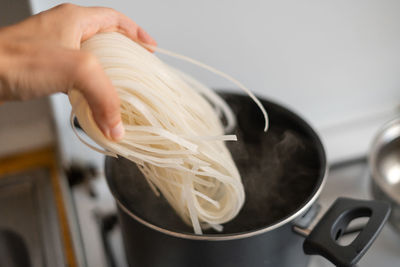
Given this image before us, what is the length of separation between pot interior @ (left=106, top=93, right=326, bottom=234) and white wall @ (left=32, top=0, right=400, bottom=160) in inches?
5.6

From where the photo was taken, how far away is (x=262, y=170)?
884 mm

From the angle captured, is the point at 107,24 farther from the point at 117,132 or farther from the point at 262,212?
the point at 262,212

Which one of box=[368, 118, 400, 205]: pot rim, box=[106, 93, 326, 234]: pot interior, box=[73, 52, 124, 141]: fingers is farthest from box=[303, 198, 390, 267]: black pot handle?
box=[73, 52, 124, 141]: fingers

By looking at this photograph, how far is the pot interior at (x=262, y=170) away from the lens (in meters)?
0.79

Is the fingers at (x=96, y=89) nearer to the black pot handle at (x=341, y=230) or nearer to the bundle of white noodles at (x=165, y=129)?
Result: the bundle of white noodles at (x=165, y=129)

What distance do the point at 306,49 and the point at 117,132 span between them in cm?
58

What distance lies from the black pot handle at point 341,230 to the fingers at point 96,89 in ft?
1.09

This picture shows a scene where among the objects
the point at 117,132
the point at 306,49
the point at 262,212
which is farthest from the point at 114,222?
the point at 306,49

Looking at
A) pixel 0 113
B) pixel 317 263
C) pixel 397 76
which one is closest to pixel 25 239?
pixel 0 113

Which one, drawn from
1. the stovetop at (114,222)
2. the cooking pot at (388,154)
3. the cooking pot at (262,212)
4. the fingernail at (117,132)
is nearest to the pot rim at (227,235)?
the cooking pot at (262,212)

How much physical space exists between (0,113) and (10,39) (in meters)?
0.58

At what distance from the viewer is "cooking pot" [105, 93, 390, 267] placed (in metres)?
0.60

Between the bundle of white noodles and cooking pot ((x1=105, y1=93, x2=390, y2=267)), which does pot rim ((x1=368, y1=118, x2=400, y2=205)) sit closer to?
cooking pot ((x1=105, y1=93, x2=390, y2=267))

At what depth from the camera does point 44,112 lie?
1.09 m
